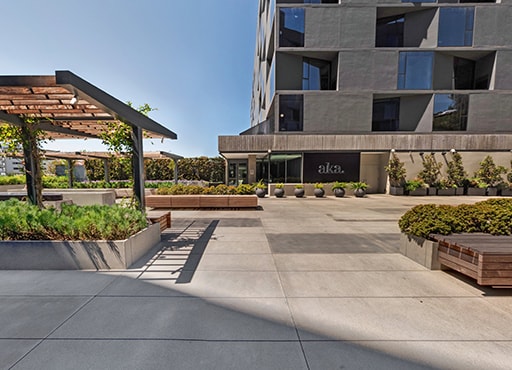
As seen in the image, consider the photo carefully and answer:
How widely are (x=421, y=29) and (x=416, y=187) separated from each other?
48.2 ft

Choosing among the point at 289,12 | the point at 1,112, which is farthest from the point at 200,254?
the point at 289,12

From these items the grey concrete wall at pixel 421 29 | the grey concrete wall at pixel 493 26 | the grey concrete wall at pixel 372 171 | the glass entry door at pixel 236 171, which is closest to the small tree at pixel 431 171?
the grey concrete wall at pixel 372 171

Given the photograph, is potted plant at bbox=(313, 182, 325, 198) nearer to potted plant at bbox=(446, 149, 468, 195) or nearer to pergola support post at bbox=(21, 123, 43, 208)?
potted plant at bbox=(446, 149, 468, 195)

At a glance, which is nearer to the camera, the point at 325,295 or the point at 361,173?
the point at 325,295

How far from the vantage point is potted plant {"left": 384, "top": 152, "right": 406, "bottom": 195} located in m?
17.6

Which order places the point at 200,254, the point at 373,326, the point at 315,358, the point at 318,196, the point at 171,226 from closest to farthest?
the point at 315,358
the point at 373,326
the point at 200,254
the point at 171,226
the point at 318,196

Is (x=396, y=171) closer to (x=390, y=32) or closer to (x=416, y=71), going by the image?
(x=416, y=71)

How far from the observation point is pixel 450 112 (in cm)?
1962

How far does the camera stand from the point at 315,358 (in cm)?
226

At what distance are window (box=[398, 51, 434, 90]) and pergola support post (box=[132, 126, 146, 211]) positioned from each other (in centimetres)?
2224

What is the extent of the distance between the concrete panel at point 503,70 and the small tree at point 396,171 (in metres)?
12.1

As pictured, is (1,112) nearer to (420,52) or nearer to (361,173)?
(361,173)

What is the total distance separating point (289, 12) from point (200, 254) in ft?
70.6

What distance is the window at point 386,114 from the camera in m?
20.3
